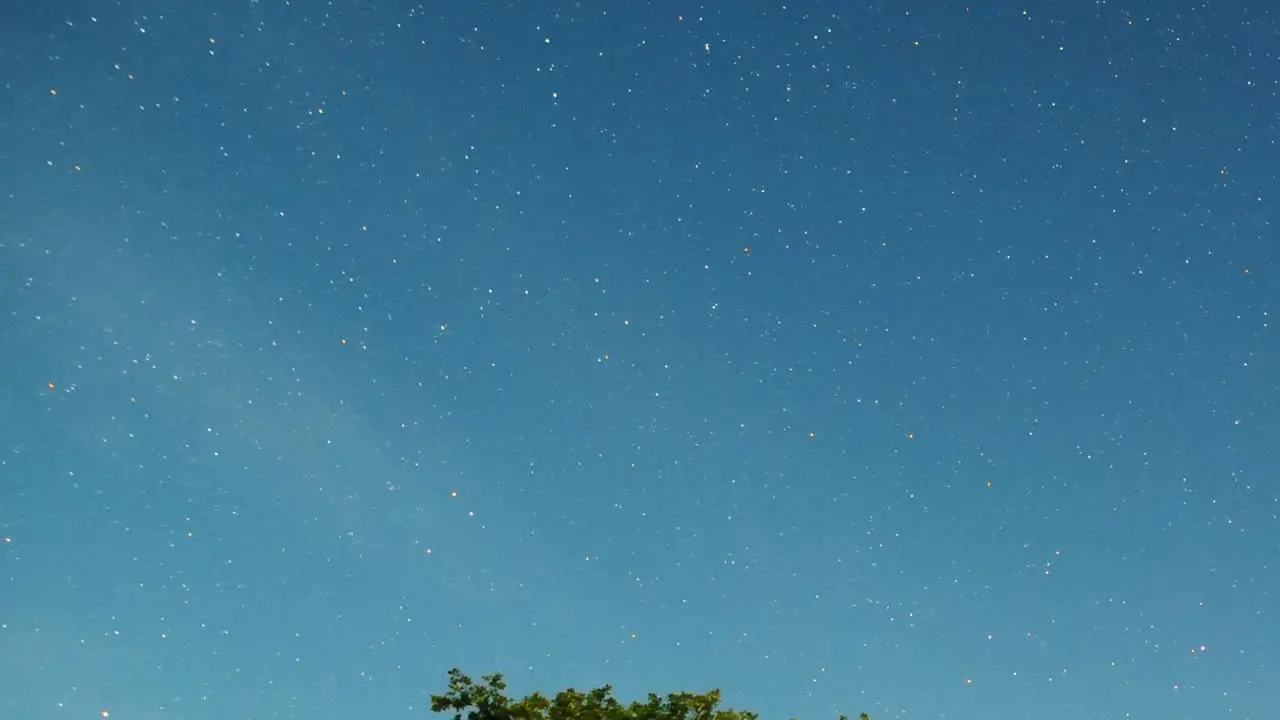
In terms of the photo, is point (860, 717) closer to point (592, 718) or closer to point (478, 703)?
point (592, 718)

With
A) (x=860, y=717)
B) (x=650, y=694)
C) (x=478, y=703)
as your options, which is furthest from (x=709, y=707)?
(x=478, y=703)

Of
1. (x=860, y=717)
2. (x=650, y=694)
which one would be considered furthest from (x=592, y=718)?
(x=860, y=717)

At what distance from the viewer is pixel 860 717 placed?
20.9m

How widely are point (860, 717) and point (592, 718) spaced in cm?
500

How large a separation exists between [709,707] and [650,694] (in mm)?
1134

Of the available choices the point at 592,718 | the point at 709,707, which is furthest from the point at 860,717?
the point at 592,718

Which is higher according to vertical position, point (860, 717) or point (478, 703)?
point (478, 703)

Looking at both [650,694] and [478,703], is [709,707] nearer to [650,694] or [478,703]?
[650,694]

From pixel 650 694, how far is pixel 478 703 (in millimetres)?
3326

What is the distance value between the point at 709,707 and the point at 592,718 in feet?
7.02

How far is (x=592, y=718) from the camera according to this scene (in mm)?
20391

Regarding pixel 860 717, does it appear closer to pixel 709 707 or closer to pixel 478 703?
pixel 709 707

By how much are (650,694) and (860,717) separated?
13.0ft

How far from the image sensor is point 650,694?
2062cm
